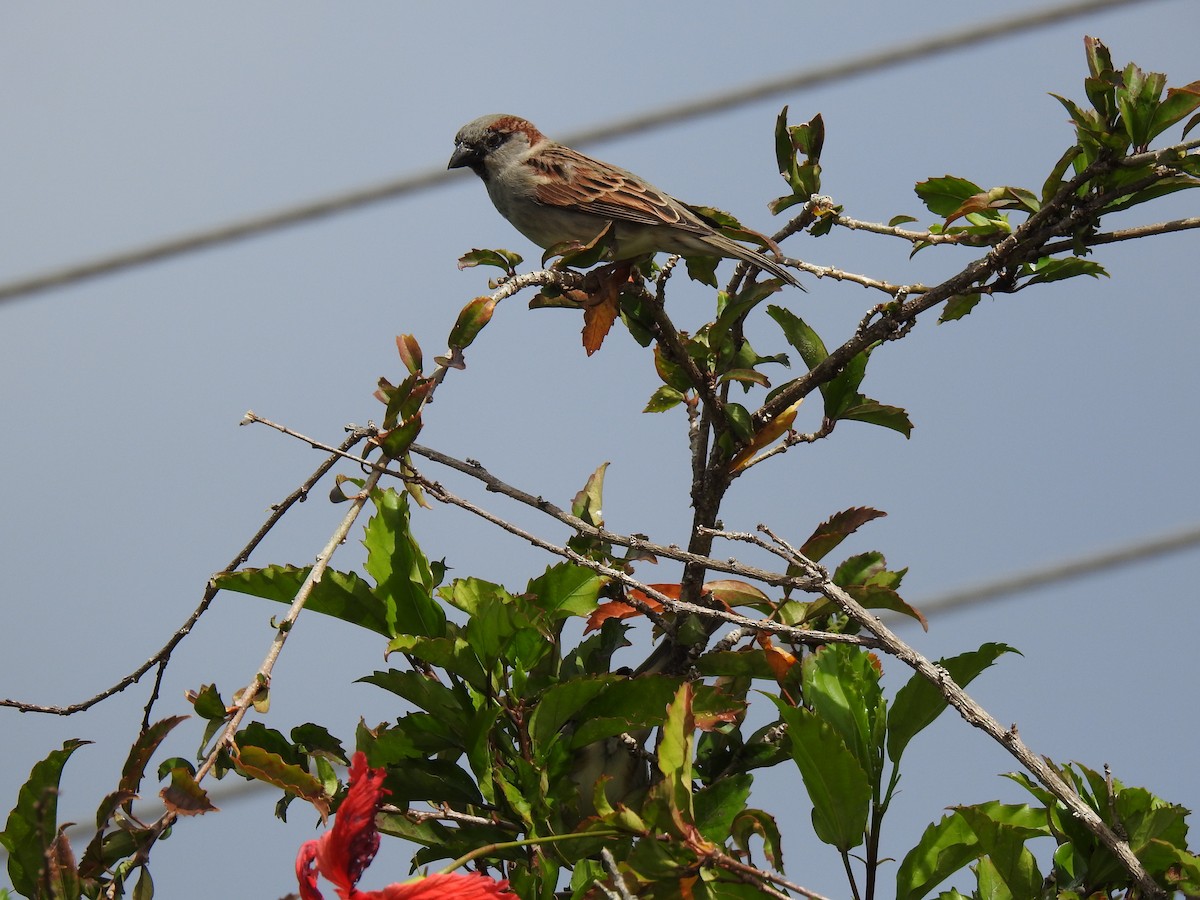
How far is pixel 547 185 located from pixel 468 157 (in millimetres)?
316

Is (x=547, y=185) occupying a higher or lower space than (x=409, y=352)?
higher

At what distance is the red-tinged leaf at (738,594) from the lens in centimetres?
135

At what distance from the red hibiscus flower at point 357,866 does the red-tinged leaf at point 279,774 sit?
14 cm

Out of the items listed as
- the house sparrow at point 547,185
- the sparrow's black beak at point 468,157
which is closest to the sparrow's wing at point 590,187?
the house sparrow at point 547,185

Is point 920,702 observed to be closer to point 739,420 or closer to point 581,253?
point 739,420

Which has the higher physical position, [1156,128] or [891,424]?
[1156,128]

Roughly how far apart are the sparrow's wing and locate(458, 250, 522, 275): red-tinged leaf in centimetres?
85

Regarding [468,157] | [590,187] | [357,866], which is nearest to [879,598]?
[357,866]

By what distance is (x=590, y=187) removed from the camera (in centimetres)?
271

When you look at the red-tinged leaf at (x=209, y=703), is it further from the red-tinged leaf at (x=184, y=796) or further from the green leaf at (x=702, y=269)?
the green leaf at (x=702, y=269)

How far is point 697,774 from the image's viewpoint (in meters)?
1.28

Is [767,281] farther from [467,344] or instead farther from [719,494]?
[467,344]

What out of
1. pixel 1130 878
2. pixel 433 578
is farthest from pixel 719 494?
pixel 1130 878

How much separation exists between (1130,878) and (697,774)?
1.34 feet
